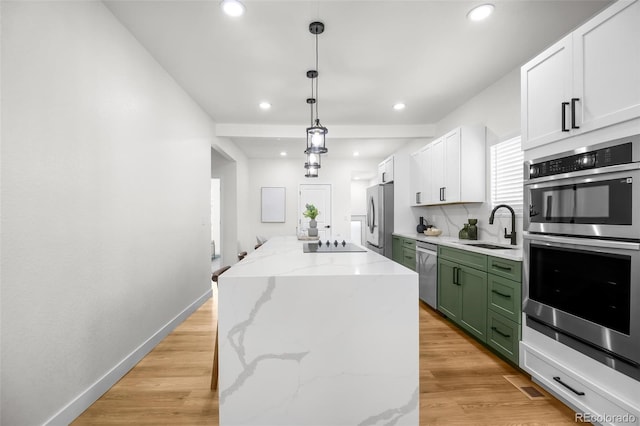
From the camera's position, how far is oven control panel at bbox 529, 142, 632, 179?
1.60 meters

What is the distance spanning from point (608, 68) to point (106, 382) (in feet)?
12.1

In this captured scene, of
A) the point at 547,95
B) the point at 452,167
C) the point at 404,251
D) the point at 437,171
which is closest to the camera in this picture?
the point at 547,95

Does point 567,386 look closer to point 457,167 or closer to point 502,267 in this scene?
point 502,267

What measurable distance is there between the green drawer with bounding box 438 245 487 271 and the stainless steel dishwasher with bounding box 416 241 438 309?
0.19 m

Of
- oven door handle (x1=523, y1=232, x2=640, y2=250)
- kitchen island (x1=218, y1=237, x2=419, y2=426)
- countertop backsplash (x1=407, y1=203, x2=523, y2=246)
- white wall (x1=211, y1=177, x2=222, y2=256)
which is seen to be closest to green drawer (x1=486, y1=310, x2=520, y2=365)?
oven door handle (x1=523, y1=232, x2=640, y2=250)

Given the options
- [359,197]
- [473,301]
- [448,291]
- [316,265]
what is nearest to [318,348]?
[316,265]

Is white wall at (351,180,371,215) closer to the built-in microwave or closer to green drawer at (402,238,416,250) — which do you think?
green drawer at (402,238,416,250)

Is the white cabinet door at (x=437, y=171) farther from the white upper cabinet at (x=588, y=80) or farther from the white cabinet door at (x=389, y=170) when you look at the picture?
the white upper cabinet at (x=588, y=80)

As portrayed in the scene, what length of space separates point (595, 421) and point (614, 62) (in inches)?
77.4

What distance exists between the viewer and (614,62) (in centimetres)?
164

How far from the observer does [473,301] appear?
297cm

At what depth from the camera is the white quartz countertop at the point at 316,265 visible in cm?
165

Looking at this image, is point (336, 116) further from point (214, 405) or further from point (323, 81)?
point (214, 405)

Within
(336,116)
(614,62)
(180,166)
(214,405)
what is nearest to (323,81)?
(336,116)
